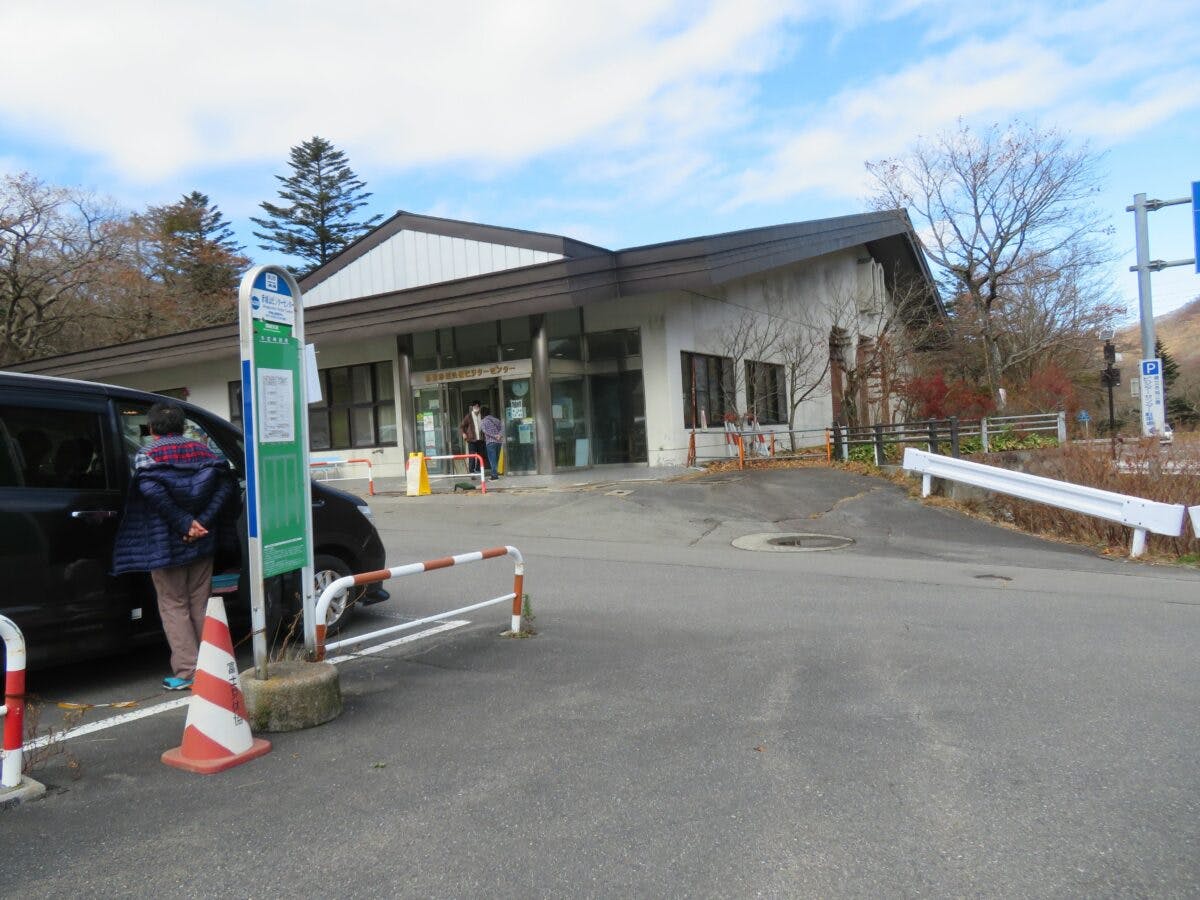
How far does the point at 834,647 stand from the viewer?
248 inches

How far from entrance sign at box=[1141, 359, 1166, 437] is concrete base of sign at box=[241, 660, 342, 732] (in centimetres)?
1954

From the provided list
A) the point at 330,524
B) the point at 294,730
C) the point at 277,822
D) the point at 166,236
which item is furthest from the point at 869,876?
the point at 166,236

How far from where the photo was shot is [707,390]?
22453mm

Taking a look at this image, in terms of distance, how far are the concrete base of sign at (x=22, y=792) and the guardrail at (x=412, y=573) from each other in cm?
153

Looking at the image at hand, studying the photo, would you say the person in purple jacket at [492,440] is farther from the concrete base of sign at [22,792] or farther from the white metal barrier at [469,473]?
the concrete base of sign at [22,792]

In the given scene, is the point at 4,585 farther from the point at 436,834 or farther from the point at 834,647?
the point at 834,647

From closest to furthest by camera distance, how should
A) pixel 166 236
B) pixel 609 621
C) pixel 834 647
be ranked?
1. pixel 834 647
2. pixel 609 621
3. pixel 166 236

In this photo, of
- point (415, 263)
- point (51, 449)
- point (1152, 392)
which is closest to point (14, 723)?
point (51, 449)

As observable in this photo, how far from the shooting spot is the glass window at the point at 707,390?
2131 centimetres

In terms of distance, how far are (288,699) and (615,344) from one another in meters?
17.1

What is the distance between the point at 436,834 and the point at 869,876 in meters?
1.67

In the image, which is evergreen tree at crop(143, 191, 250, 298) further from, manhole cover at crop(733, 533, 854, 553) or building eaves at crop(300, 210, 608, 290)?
manhole cover at crop(733, 533, 854, 553)

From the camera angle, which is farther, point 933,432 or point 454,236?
point 454,236

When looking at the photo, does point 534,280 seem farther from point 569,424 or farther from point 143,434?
point 143,434
